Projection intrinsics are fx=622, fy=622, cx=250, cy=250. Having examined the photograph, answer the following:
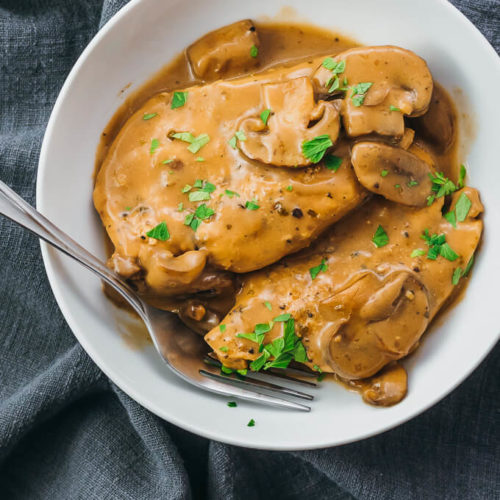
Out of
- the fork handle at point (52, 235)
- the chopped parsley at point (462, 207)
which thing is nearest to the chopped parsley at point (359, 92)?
the chopped parsley at point (462, 207)

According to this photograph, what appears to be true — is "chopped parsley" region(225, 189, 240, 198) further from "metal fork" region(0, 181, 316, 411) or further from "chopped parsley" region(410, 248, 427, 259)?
"chopped parsley" region(410, 248, 427, 259)

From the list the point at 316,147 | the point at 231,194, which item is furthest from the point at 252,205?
the point at 316,147

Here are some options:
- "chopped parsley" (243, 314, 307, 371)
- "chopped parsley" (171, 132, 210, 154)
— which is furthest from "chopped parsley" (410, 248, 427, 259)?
"chopped parsley" (171, 132, 210, 154)

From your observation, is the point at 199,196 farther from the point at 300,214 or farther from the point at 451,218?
the point at 451,218

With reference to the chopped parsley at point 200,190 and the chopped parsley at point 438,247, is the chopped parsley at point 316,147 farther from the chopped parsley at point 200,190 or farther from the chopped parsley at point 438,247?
the chopped parsley at point 438,247

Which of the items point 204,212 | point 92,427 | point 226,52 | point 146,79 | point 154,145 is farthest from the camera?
point 92,427
